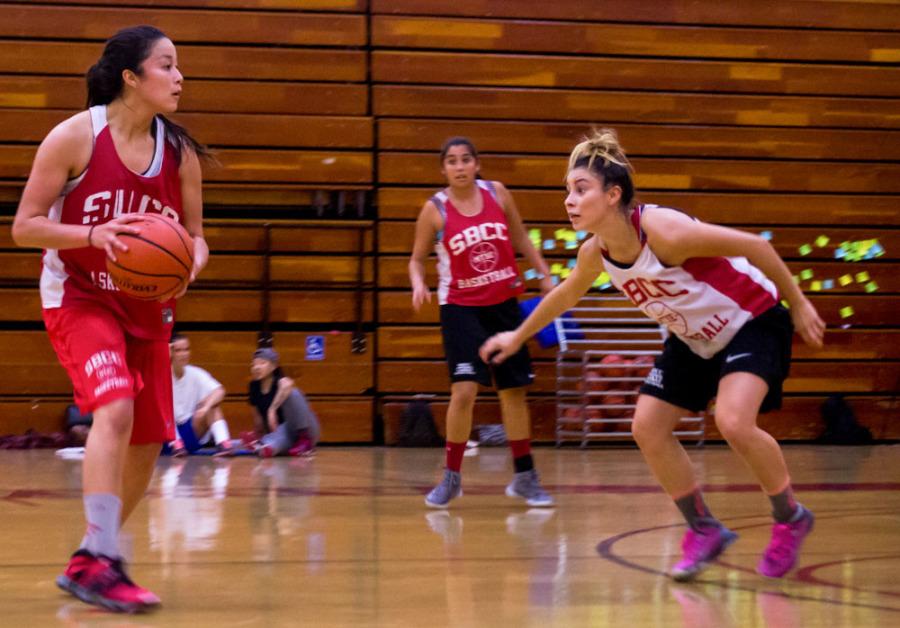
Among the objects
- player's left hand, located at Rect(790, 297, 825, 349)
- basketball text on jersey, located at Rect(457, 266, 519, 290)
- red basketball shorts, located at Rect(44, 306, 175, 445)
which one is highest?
basketball text on jersey, located at Rect(457, 266, 519, 290)

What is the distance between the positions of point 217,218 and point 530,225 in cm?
225

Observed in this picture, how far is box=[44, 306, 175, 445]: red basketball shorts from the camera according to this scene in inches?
137

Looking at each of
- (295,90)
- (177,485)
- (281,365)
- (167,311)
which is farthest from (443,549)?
(295,90)

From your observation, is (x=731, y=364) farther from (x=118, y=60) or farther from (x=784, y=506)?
(x=118, y=60)

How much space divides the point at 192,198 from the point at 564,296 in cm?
122

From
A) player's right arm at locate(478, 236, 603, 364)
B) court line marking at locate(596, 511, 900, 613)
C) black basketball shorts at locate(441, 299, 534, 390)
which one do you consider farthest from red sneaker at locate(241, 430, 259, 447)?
player's right arm at locate(478, 236, 603, 364)

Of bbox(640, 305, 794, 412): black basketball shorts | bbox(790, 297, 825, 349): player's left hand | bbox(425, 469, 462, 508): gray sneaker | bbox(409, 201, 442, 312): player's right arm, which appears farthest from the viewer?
bbox(409, 201, 442, 312): player's right arm

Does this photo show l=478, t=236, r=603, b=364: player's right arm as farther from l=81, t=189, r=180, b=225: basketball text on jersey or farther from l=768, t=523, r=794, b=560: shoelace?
l=81, t=189, r=180, b=225: basketball text on jersey

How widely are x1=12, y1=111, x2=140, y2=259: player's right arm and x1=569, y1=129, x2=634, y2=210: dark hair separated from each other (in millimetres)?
1403

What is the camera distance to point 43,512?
17.9 feet

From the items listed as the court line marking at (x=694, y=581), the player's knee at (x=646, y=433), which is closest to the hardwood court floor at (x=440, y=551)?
the court line marking at (x=694, y=581)

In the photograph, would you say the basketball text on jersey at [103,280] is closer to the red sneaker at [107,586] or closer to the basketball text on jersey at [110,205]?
the basketball text on jersey at [110,205]

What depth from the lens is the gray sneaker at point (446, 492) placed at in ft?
19.0

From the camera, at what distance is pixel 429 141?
916cm
